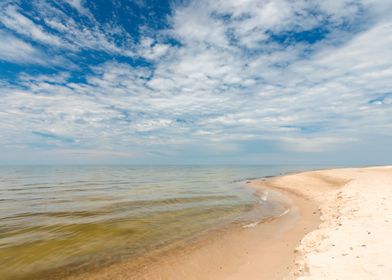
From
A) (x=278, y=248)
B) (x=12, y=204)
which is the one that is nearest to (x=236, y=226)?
(x=278, y=248)

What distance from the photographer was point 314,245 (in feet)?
30.8

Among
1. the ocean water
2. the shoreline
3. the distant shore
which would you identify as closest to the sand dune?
the distant shore

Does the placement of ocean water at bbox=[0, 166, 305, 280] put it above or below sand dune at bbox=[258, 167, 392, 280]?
below

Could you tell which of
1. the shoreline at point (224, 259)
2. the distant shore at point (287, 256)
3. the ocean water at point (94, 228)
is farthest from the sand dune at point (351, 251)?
the ocean water at point (94, 228)

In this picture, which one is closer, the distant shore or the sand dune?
the sand dune

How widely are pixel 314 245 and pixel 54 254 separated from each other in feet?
36.5

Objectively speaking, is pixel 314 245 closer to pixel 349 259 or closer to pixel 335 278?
pixel 349 259

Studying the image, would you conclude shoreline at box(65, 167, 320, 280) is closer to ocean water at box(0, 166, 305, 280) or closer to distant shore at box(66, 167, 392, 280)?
distant shore at box(66, 167, 392, 280)

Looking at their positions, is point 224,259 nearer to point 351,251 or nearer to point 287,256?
point 287,256

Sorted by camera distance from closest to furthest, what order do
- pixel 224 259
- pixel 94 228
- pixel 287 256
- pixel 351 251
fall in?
pixel 351 251
pixel 287 256
pixel 224 259
pixel 94 228

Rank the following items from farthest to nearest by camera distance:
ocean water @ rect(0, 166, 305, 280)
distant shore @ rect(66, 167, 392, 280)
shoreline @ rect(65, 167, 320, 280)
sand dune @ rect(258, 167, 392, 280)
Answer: ocean water @ rect(0, 166, 305, 280), shoreline @ rect(65, 167, 320, 280), distant shore @ rect(66, 167, 392, 280), sand dune @ rect(258, 167, 392, 280)

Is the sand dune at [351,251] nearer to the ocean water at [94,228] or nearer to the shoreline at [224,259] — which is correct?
the shoreline at [224,259]

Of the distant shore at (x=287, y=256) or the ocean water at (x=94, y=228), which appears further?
the ocean water at (x=94, y=228)

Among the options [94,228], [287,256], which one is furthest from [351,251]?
[94,228]
